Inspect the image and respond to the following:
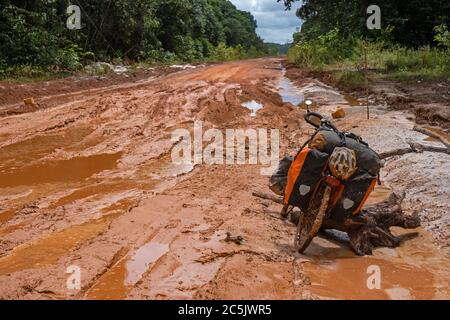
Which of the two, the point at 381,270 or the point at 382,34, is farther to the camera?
the point at 382,34

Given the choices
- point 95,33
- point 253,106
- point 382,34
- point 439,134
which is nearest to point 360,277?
point 439,134

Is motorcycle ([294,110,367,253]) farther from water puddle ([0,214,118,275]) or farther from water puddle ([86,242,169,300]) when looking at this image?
water puddle ([0,214,118,275])

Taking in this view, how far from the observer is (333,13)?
21719mm

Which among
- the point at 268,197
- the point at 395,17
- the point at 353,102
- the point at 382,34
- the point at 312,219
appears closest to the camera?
the point at 312,219

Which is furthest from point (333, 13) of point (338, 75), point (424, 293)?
point (424, 293)

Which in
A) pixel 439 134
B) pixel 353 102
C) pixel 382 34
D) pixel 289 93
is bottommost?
pixel 439 134

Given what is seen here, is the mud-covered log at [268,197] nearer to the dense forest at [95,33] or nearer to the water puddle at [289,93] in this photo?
the water puddle at [289,93]

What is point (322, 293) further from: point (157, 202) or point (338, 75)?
point (338, 75)

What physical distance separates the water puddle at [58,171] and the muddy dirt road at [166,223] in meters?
0.01

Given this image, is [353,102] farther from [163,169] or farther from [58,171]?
[58,171]

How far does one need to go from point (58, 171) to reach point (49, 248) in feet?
9.14

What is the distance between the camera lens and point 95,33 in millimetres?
22734

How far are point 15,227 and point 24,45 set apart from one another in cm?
1385

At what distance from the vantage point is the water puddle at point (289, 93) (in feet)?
44.9
